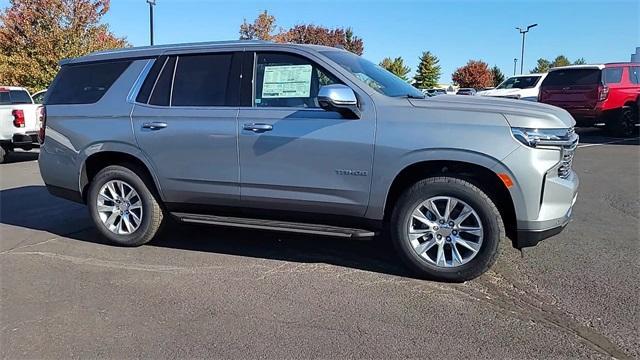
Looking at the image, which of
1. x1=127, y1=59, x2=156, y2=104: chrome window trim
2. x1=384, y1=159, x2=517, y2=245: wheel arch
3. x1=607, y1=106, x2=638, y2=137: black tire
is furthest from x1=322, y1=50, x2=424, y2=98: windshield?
x1=607, y1=106, x2=638, y2=137: black tire

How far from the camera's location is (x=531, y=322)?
353cm

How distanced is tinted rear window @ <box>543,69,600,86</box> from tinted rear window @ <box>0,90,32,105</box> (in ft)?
46.0

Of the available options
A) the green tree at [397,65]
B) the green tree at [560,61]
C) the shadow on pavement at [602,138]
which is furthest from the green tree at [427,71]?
the shadow on pavement at [602,138]

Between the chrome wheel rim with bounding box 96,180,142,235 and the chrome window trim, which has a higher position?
the chrome window trim

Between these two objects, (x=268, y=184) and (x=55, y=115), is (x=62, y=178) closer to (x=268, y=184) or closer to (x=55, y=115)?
(x=55, y=115)

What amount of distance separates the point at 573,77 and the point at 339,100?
12.9 meters

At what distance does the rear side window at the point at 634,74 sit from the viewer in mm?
14758

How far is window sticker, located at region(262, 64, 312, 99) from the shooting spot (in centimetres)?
460

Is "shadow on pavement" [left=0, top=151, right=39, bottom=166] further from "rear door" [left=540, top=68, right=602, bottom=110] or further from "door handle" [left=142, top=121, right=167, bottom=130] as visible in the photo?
"rear door" [left=540, top=68, right=602, bottom=110]

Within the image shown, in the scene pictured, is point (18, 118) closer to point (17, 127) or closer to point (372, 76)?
point (17, 127)

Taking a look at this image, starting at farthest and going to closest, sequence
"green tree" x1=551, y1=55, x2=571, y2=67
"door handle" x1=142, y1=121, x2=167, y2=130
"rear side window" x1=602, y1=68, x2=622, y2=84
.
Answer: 1. "green tree" x1=551, y1=55, x2=571, y2=67
2. "rear side window" x1=602, y1=68, x2=622, y2=84
3. "door handle" x1=142, y1=121, x2=167, y2=130

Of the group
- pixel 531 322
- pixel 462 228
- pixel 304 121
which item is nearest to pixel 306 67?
pixel 304 121

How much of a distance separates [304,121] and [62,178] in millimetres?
2781

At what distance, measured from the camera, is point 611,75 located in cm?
1448
